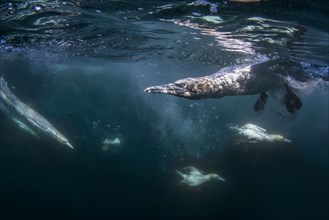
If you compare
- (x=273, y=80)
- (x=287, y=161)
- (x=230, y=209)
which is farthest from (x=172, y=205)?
(x=273, y=80)

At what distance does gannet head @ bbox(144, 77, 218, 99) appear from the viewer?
5107mm

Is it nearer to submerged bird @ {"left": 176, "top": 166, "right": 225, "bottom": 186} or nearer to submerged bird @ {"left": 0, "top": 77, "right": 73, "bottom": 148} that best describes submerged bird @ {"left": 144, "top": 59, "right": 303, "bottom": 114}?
submerged bird @ {"left": 176, "top": 166, "right": 225, "bottom": 186}

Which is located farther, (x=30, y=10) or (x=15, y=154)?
(x=15, y=154)

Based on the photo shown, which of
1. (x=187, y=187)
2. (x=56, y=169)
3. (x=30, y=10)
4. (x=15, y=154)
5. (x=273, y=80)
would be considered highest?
(x=30, y=10)

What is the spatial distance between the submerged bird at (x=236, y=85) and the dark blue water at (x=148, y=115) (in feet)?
2.96

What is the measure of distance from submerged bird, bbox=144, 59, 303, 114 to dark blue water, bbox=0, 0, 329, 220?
902 millimetres

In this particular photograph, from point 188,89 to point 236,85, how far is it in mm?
1899

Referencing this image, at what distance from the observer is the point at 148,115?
41531 mm

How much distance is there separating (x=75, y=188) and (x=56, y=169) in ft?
11.5

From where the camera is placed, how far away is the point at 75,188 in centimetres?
3456

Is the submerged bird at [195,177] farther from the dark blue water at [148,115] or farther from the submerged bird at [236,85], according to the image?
the submerged bird at [236,85]

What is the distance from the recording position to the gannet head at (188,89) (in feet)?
16.8

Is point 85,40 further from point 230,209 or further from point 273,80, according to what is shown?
point 230,209

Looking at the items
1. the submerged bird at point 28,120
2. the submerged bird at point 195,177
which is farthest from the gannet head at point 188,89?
the submerged bird at point 28,120
